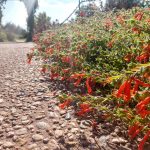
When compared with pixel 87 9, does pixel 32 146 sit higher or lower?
lower

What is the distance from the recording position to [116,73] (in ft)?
8.88

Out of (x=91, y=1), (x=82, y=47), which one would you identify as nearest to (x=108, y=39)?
(x=82, y=47)

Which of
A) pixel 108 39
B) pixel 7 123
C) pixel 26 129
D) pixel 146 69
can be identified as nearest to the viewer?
pixel 146 69

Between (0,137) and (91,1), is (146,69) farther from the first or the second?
(91,1)

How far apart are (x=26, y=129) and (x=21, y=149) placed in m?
0.48

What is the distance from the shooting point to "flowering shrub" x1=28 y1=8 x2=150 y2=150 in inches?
71.1

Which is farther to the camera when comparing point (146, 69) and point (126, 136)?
point (126, 136)

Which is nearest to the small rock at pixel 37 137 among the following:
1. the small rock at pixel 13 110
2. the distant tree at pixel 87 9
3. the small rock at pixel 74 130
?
the small rock at pixel 74 130

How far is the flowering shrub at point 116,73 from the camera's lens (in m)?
1.81

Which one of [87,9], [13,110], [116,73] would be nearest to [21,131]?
[13,110]

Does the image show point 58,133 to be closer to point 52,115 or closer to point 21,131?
point 21,131

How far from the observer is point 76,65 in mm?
4898

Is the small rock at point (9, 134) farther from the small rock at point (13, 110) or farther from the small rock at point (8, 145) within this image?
the small rock at point (13, 110)

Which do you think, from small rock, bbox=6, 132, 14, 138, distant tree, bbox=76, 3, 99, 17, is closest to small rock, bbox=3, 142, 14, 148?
small rock, bbox=6, 132, 14, 138
